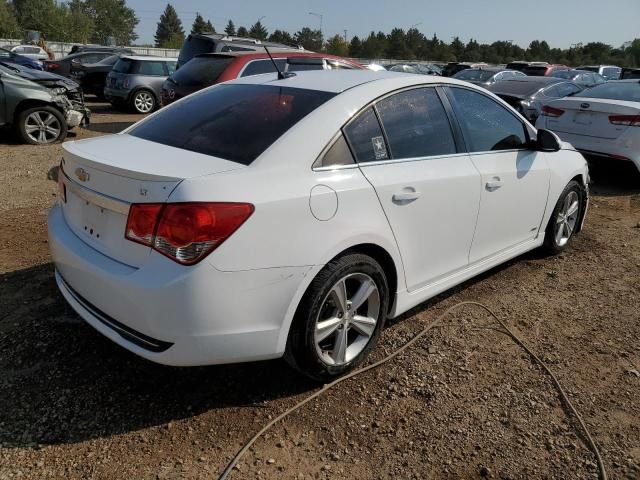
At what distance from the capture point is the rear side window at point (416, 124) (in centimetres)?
304

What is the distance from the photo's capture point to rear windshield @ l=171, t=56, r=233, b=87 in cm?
828

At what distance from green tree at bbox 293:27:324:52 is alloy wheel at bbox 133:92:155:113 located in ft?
206

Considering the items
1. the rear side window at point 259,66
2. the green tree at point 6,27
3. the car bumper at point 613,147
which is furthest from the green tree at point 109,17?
the car bumper at point 613,147

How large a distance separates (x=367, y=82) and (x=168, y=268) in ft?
5.40

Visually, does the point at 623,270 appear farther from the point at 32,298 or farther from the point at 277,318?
the point at 32,298

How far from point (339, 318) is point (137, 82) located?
40.7 feet

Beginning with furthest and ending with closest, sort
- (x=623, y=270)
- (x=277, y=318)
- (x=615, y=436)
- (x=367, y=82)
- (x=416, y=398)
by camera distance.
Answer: (x=623, y=270), (x=367, y=82), (x=416, y=398), (x=615, y=436), (x=277, y=318)

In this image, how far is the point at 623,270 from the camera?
4.69 m

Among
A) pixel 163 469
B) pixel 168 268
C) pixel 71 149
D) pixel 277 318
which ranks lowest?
pixel 163 469

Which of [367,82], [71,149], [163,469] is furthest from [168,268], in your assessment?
[367,82]

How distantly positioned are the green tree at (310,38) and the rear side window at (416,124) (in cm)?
7340

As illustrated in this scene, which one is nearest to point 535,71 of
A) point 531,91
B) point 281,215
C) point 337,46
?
point 531,91

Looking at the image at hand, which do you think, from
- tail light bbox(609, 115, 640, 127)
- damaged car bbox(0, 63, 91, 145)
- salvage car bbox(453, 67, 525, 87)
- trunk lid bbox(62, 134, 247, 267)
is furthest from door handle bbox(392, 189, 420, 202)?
salvage car bbox(453, 67, 525, 87)

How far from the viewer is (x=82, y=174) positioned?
8.60 ft
